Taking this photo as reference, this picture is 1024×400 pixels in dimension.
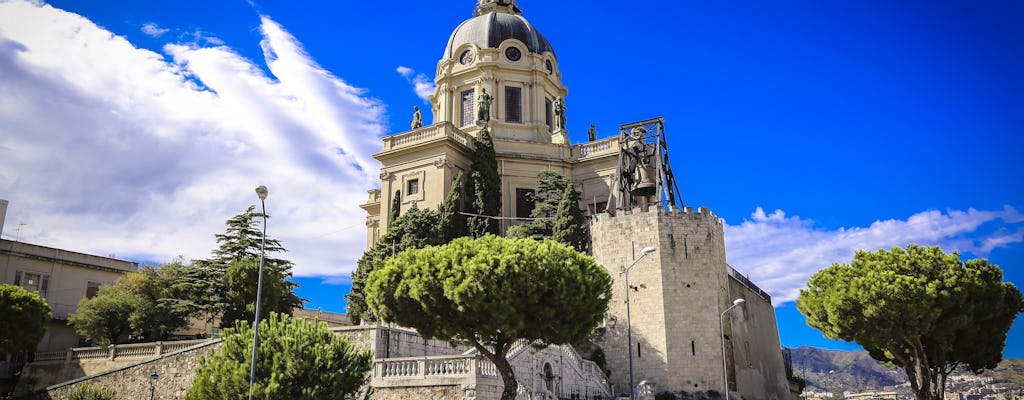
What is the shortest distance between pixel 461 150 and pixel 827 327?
73.5ft

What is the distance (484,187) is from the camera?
45.0 metres

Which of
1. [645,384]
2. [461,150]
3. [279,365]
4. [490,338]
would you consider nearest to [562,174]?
[461,150]

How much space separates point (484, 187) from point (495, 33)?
1488 centimetres

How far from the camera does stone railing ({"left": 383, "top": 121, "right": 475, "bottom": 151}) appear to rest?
47.2 meters

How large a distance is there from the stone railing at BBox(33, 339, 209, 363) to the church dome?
2922 cm

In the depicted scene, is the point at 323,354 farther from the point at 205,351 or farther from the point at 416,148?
the point at 416,148

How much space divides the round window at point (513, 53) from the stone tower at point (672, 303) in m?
18.9

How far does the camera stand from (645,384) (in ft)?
114

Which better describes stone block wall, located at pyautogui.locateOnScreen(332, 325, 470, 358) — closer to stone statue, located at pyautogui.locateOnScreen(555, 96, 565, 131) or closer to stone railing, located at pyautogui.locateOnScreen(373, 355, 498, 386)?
stone railing, located at pyautogui.locateOnScreen(373, 355, 498, 386)

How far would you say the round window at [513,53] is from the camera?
55250mm

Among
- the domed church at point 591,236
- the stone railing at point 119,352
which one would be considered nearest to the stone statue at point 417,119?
the domed church at point 591,236

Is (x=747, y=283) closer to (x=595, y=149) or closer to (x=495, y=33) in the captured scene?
(x=595, y=149)

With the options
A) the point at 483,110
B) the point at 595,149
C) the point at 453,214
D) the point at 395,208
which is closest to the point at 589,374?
the point at 453,214

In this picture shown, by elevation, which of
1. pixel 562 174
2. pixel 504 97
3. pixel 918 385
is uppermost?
pixel 504 97
